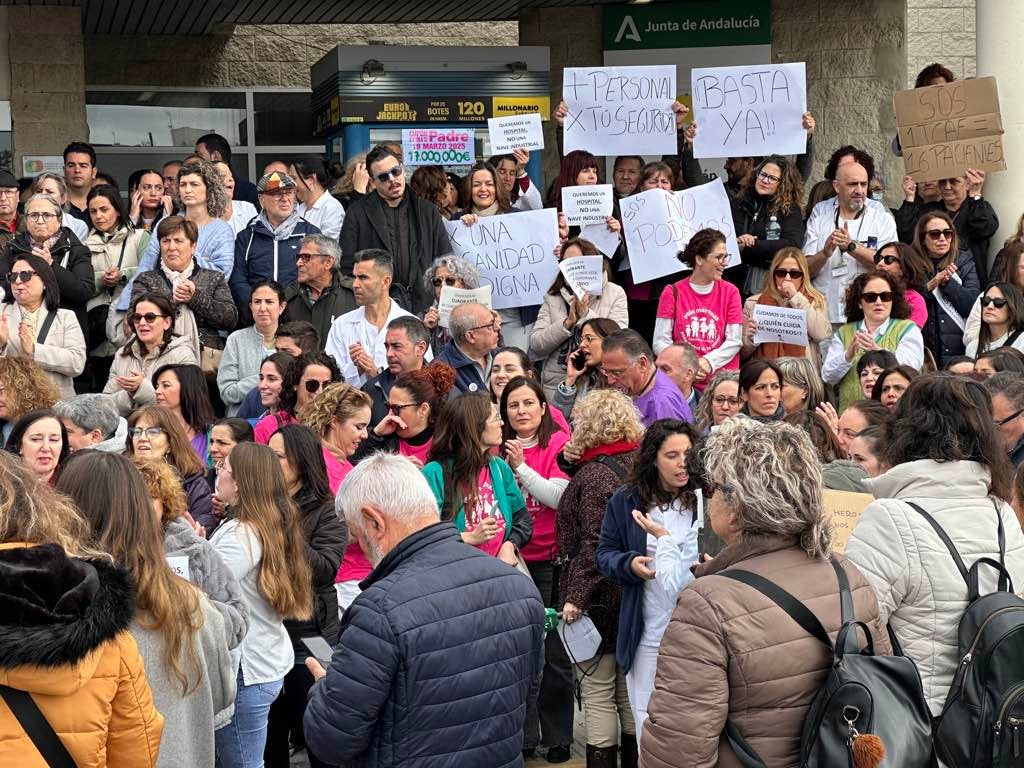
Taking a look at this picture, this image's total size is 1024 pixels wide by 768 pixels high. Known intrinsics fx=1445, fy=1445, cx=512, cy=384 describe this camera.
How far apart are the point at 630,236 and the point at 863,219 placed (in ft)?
5.54

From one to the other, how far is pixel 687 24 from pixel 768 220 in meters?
5.72

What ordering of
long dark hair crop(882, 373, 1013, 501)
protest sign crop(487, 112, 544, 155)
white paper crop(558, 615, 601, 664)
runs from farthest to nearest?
protest sign crop(487, 112, 544, 155), white paper crop(558, 615, 601, 664), long dark hair crop(882, 373, 1013, 501)

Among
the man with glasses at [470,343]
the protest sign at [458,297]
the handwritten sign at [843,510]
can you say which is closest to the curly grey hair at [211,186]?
the protest sign at [458,297]

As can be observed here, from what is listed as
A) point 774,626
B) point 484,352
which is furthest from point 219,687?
point 484,352

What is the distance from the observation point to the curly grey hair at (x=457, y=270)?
→ 31.4 feet

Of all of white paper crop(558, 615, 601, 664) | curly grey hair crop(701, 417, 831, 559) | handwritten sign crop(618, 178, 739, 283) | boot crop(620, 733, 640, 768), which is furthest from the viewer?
handwritten sign crop(618, 178, 739, 283)

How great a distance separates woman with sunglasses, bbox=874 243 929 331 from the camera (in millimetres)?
9562

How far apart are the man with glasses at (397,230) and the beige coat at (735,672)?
666cm

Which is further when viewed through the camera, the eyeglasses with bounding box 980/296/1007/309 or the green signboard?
the green signboard

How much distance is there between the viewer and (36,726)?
3244mm

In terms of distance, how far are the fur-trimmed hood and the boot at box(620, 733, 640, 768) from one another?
11.8 ft

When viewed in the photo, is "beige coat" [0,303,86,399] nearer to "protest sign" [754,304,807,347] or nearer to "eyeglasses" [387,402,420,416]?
"eyeglasses" [387,402,420,416]

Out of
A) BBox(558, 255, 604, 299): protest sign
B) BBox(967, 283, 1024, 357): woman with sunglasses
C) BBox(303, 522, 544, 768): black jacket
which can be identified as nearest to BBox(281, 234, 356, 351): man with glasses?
BBox(558, 255, 604, 299): protest sign

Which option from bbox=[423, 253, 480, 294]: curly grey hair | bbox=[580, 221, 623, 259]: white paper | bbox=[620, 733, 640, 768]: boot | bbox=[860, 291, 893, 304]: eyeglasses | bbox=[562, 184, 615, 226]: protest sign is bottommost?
bbox=[620, 733, 640, 768]: boot
